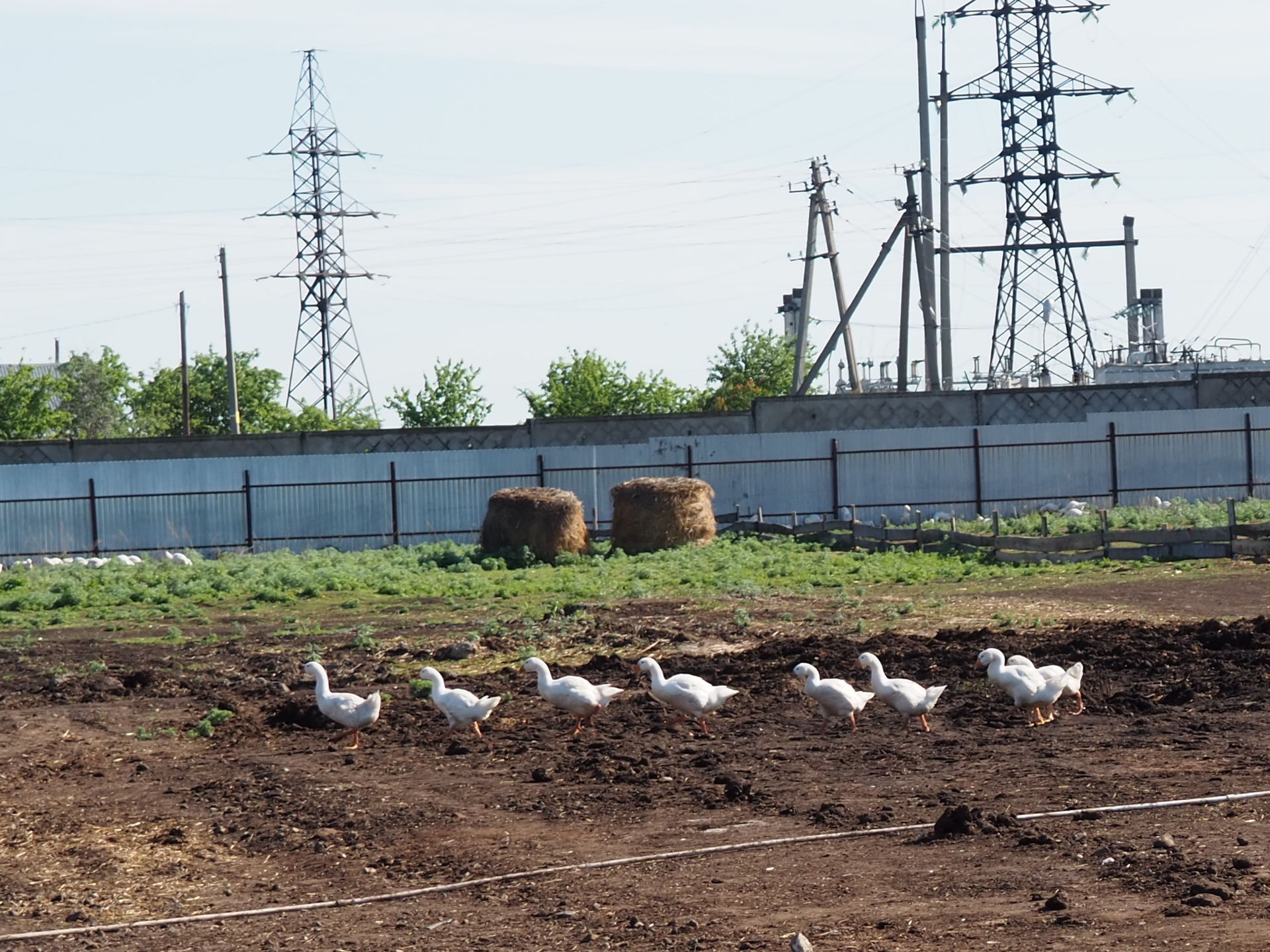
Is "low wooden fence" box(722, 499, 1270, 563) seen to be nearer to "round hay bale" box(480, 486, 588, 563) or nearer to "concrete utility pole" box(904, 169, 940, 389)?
"round hay bale" box(480, 486, 588, 563)

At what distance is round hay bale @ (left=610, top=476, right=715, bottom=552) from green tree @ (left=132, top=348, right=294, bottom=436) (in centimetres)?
3732

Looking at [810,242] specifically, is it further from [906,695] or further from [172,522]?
[906,695]

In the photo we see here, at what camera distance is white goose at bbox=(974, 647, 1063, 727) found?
Answer: 10930 mm

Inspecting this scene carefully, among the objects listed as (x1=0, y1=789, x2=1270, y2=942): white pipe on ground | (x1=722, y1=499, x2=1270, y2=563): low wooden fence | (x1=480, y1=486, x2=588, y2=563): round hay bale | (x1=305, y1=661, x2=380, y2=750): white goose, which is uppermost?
(x1=480, y1=486, x2=588, y2=563): round hay bale

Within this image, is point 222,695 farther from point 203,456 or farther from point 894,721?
point 203,456

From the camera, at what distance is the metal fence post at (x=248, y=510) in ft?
112

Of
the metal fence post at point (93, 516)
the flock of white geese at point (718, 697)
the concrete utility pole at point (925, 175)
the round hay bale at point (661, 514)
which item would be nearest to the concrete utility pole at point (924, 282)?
the concrete utility pole at point (925, 175)

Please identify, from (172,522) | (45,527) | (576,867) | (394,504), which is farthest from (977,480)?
(576,867)

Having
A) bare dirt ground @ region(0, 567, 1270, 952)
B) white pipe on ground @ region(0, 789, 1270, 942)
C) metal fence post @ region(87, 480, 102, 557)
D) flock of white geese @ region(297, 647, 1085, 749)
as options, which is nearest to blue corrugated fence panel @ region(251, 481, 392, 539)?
metal fence post @ region(87, 480, 102, 557)

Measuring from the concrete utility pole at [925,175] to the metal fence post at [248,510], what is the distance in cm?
1768

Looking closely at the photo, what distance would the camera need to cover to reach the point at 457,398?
5888cm

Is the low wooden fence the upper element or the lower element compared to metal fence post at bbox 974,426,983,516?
lower

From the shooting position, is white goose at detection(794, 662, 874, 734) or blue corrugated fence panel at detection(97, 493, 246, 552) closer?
white goose at detection(794, 662, 874, 734)

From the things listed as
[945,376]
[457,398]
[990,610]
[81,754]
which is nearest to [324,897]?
[81,754]
